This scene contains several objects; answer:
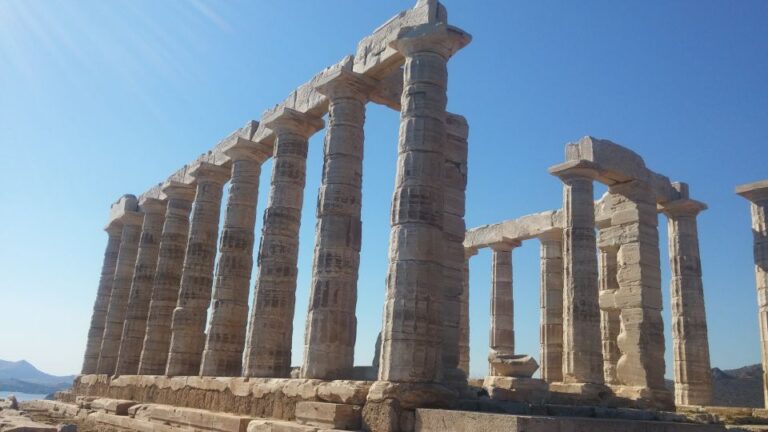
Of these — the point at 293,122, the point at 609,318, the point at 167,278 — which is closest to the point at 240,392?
the point at 293,122

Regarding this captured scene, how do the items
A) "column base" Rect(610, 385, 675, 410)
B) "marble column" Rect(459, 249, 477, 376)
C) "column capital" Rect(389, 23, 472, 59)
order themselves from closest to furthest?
"column capital" Rect(389, 23, 472, 59)
"column base" Rect(610, 385, 675, 410)
"marble column" Rect(459, 249, 477, 376)

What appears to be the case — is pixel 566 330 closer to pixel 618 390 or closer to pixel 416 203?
pixel 618 390

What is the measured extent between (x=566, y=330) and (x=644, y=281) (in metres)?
2.80

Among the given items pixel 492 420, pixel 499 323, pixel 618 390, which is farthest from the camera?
pixel 499 323

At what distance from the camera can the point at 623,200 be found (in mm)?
20891

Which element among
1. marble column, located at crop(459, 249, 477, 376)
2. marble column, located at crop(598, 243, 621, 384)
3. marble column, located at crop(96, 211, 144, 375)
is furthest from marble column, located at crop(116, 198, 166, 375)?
marble column, located at crop(598, 243, 621, 384)

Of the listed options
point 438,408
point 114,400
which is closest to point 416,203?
point 438,408

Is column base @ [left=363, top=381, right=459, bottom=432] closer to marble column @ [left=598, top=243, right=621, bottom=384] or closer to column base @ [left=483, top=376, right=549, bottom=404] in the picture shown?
column base @ [left=483, top=376, right=549, bottom=404]

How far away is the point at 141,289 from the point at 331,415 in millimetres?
14993

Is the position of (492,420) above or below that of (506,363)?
below

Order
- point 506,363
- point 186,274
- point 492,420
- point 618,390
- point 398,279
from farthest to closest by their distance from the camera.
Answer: point 186,274 < point 618,390 < point 506,363 < point 398,279 < point 492,420

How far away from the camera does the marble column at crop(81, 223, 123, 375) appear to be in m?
27.6

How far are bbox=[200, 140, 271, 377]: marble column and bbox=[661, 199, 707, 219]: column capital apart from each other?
44.1 ft

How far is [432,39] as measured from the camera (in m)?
13.0
